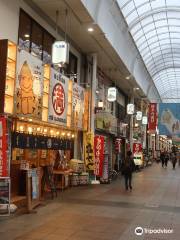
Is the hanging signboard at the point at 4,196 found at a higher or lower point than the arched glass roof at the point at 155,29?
lower

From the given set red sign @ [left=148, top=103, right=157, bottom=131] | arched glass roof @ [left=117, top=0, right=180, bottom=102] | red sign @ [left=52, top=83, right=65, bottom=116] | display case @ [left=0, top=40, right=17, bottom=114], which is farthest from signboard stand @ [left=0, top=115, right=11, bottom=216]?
red sign @ [left=148, top=103, right=157, bottom=131]

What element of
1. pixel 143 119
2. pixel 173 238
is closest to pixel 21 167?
pixel 173 238

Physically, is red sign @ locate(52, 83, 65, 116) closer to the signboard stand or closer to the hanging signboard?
the signboard stand

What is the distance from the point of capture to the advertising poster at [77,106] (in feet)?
59.3

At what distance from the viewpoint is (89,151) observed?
1988cm

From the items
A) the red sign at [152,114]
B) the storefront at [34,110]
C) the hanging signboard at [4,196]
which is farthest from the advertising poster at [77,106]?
the red sign at [152,114]

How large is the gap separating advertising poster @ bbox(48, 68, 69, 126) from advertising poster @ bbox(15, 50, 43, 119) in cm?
120

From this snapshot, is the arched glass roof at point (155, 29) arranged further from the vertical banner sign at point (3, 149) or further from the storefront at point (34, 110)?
the vertical banner sign at point (3, 149)

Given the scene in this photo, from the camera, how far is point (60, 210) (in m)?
11.6

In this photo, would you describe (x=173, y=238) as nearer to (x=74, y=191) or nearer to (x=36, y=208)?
(x=36, y=208)

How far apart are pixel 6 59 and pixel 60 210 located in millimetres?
5051

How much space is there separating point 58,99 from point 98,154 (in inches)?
221

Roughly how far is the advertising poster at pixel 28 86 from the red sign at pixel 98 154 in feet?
23.6

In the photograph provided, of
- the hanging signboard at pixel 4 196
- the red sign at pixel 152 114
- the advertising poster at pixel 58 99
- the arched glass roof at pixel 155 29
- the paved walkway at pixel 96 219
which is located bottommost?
the paved walkway at pixel 96 219
